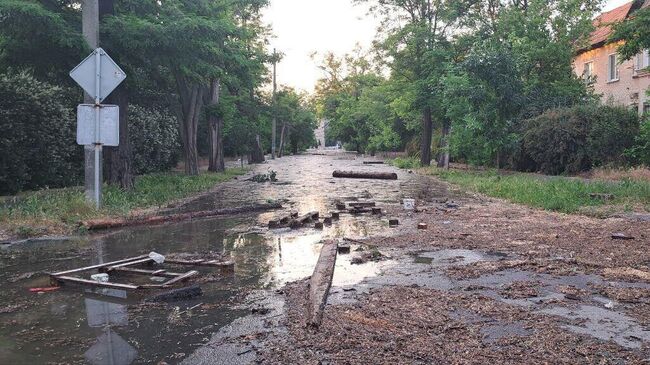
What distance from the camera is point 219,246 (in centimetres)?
869

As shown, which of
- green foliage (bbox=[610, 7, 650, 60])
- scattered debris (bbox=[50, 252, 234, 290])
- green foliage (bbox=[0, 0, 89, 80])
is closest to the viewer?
scattered debris (bbox=[50, 252, 234, 290])

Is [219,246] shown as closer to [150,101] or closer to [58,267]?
[58,267]

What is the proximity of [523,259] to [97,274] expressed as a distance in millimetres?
5542

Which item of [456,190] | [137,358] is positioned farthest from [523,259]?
[456,190]

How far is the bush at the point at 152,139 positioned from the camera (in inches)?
936

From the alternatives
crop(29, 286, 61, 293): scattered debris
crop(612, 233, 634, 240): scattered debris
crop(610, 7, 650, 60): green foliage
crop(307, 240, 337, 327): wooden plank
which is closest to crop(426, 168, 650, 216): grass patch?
crop(612, 233, 634, 240): scattered debris

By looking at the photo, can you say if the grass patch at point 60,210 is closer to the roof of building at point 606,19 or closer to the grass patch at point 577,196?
the grass patch at point 577,196

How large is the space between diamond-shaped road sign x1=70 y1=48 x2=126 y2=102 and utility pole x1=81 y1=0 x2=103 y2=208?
0.53 m

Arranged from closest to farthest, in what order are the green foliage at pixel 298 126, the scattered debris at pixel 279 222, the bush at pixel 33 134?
the scattered debris at pixel 279 222 < the bush at pixel 33 134 < the green foliage at pixel 298 126

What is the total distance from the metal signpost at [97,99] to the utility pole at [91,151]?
268 millimetres

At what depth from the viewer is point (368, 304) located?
17.2 feet

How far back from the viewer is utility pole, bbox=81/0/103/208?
35.8 ft

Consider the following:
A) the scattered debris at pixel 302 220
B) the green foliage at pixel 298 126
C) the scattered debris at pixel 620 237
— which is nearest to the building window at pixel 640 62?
the scattered debris at pixel 620 237

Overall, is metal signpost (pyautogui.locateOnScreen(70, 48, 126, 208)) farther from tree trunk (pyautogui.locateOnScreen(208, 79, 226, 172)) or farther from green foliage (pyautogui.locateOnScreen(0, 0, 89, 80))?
tree trunk (pyautogui.locateOnScreen(208, 79, 226, 172))
